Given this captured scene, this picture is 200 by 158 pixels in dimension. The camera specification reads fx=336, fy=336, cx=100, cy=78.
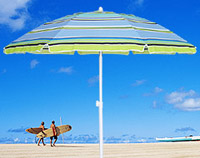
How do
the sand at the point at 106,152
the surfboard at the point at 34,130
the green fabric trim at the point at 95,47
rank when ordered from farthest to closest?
the surfboard at the point at 34,130 → the sand at the point at 106,152 → the green fabric trim at the point at 95,47

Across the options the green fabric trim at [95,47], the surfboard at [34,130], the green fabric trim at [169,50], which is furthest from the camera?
the surfboard at [34,130]

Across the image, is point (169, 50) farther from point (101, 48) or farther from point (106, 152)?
point (106, 152)

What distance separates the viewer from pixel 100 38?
16.4 feet

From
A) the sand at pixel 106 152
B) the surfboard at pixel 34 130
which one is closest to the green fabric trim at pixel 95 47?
the sand at pixel 106 152

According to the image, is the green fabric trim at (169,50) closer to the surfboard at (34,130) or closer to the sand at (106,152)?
the sand at (106,152)

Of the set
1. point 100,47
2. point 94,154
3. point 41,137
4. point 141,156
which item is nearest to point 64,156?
point 94,154

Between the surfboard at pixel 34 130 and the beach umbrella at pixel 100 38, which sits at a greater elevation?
the beach umbrella at pixel 100 38

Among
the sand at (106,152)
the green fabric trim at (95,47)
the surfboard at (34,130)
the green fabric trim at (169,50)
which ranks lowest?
the sand at (106,152)

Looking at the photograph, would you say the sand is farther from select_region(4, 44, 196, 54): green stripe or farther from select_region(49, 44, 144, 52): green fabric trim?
select_region(49, 44, 144, 52): green fabric trim

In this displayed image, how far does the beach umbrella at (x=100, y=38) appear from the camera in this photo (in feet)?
16.2

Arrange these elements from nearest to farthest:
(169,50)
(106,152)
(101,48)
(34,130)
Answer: (101,48) → (169,50) → (106,152) → (34,130)

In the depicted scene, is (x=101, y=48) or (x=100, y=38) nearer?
(x=101, y=48)

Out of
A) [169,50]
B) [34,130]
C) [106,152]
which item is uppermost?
[169,50]

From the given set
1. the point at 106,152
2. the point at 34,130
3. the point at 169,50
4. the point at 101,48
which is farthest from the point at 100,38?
the point at 34,130
